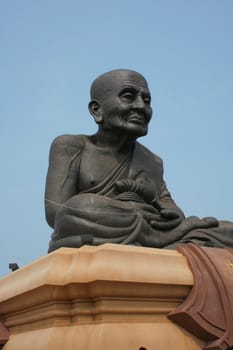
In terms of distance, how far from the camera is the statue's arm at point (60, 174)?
4543mm

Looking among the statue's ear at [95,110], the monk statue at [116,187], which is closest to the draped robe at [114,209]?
the monk statue at [116,187]

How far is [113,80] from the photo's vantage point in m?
4.80

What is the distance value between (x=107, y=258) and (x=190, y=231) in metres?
1.31

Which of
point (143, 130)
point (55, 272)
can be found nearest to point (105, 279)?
point (55, 272)

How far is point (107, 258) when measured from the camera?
322 cm

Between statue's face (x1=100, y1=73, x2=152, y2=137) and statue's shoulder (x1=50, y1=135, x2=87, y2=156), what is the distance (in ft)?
1.09

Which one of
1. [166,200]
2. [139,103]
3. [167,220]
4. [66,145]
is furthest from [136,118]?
[167,220]

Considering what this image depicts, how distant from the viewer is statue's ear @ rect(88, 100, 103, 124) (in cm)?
492

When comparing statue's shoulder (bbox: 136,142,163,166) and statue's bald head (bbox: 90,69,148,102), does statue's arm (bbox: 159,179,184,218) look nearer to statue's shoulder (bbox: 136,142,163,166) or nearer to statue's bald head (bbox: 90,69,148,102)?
statue's shoulder (bbox: 136,142,163,166)

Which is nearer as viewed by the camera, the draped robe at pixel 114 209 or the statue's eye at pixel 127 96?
the draped robe at pixel 114 209

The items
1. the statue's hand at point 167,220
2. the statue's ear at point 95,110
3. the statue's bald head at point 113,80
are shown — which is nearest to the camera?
the statue's hand at point 167,220

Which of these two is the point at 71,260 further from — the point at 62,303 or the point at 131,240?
the point at 131,240

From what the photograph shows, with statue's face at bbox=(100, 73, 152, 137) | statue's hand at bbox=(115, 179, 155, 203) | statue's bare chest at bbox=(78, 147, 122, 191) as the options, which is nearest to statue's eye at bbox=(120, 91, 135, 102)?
statue's face at bbox=(100, 73, 152, 137)

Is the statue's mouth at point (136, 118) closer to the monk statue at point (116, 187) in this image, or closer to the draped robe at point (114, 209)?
the monk statue at point (116, 187)
